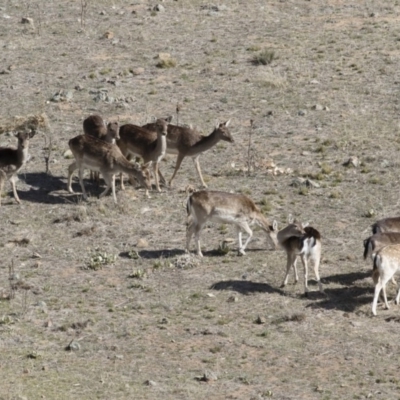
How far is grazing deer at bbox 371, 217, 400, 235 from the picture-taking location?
21.7m

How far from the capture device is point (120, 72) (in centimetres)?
3297

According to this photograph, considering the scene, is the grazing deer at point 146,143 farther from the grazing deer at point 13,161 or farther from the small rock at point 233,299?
the small rock at point 233,299

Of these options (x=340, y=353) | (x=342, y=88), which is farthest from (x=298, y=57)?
(x=340, y=353)

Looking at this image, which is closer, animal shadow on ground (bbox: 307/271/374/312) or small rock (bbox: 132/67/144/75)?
animal shadow on ground (bbox: 307/271/374/312)

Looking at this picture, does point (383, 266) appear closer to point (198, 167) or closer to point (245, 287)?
point (245, 287)

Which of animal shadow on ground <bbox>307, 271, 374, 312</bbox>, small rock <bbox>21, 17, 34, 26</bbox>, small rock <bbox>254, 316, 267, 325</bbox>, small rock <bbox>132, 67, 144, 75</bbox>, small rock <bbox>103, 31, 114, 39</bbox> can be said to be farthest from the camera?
small rock <bbox>21, 17, 34, 26</bbox>

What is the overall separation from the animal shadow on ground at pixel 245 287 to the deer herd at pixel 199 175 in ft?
1.05

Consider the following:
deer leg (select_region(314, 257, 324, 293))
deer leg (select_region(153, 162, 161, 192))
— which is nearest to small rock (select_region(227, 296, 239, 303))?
deer leg (select_region(314, 257, 324, 293))

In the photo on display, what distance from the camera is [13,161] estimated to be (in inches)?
969

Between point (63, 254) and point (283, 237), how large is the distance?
13.3 ft

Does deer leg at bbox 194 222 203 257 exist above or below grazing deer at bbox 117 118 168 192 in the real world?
below

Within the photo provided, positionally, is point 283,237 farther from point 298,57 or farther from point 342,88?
point 298,57

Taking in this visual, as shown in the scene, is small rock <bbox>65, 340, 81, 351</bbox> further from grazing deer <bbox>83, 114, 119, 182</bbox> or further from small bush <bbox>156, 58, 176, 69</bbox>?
small bush <bbox>156, 58, 176, 69</bbox>

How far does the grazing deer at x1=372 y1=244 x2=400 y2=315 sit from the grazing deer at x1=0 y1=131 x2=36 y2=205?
821cm
